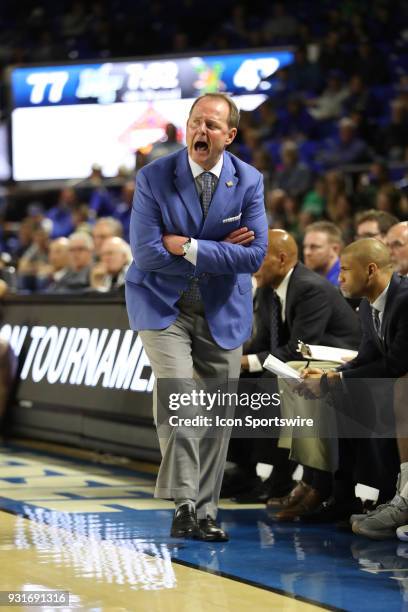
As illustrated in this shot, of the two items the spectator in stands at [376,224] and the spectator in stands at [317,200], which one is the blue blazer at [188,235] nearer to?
the spectator in stands at [376,224]

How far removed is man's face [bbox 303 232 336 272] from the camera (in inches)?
324

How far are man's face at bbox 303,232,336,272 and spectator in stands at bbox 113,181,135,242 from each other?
24.2ft

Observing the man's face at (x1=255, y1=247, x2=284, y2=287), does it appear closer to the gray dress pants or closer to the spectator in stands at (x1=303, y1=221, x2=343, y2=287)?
the gray dress pants

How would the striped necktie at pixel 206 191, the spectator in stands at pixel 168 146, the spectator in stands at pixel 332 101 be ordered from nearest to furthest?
the striped necktie at pixel 206 191 → the spectator in stands at pixel 168 146 → the spectator in stands at pixel 332 101

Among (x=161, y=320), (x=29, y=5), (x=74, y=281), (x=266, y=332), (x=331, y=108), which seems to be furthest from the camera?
(x=29, y=5)

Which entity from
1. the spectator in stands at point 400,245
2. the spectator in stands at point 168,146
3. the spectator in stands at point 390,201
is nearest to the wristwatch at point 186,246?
the spectator in stands at point 400,245

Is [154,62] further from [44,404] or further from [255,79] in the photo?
[44,404]

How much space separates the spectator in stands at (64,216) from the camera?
17.5 meters

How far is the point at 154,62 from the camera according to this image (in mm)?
16891

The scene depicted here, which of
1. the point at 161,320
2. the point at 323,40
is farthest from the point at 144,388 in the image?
the point at 323,40

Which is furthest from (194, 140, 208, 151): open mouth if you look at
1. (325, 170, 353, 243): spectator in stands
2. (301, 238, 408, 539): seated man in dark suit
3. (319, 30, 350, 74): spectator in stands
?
(319, 30, 350, 74): spectator in stands

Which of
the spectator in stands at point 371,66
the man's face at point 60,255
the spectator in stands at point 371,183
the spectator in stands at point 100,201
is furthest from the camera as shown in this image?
the spectator in stands at point 100,201

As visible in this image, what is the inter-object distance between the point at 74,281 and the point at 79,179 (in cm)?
681

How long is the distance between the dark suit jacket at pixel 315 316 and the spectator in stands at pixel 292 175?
7295 millimetres
